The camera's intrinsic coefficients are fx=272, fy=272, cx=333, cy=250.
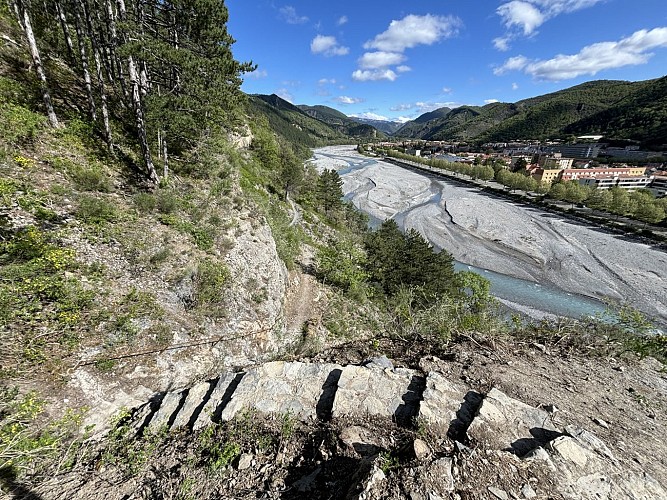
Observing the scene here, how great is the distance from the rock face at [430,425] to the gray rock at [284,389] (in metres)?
0.02

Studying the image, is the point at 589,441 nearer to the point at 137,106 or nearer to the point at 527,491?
the point at 527,491

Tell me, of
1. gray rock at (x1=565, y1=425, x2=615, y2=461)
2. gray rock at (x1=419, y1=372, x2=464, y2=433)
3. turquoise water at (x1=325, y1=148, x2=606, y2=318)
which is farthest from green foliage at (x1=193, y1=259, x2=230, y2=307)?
turquoise water at (x1=325, y1=148, x2=606, y2=318)

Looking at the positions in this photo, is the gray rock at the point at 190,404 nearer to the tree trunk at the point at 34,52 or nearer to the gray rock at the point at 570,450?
the gray rock at the point at 570,450

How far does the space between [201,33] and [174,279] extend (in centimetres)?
1272

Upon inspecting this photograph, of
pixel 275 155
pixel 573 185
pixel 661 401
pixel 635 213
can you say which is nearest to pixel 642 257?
pixel 635 213

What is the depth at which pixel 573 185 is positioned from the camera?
6212cm

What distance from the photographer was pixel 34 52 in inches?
446

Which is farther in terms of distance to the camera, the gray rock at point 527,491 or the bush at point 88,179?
the bush at point 88,179

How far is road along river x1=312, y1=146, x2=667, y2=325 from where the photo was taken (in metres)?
29.8

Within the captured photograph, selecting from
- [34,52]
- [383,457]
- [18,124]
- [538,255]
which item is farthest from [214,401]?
[538,255]

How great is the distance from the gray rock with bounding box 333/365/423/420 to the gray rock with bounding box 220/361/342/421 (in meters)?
0.43

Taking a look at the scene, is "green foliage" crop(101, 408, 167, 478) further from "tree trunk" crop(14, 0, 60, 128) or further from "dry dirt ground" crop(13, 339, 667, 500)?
"tree trunk" crop(14, 0, 60, 128)

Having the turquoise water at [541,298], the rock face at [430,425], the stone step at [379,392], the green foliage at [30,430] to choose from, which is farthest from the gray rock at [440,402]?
the turquoise water at [541,298]

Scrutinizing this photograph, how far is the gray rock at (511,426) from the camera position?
171 inches
